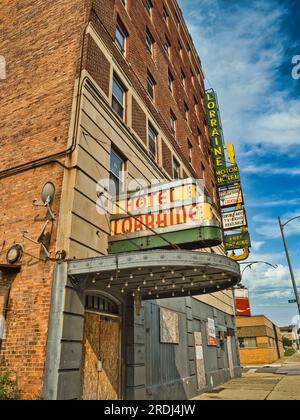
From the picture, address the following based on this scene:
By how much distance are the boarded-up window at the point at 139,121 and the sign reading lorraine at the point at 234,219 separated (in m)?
14.8

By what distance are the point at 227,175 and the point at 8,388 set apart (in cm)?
2578

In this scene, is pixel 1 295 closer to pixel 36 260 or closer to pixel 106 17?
pixel 36 260

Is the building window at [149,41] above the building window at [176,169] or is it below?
above

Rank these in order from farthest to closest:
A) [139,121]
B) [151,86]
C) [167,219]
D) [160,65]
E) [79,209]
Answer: [160,65] → [151,86] → [139,121] → [167,219] → [79,209]

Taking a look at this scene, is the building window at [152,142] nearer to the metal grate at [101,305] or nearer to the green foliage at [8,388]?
the metal grate at [101,305]

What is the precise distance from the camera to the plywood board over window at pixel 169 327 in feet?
42.0

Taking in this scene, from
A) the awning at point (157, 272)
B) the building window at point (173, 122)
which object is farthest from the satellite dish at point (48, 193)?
the building window at point (173, 122)

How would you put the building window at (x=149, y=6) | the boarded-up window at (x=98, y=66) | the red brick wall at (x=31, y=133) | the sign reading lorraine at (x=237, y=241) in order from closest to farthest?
the red brick wall at (x=31, y=133)
the boarded-up window at (x=98, y=66)
the building window at (x=149, y=6)
the sign reading lorraine at (x=237, y=241)

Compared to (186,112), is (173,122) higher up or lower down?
lower down

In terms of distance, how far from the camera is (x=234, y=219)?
2711 cm

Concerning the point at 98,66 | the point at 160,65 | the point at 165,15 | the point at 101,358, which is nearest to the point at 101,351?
the point at 101,358

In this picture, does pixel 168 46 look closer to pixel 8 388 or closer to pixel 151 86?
pixel 151 86

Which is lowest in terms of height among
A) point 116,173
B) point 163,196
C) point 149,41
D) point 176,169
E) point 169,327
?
point 169,327

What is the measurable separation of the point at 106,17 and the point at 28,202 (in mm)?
8216
